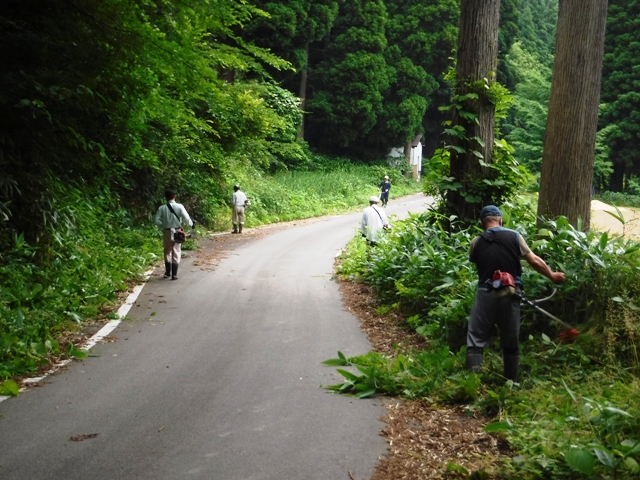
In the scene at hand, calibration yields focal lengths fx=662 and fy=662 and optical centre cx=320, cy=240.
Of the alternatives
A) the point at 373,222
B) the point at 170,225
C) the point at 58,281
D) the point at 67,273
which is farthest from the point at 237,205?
the point at 58,281

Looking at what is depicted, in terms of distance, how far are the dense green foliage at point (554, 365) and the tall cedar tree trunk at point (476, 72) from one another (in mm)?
1986

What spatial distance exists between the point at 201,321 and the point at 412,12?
39702mm

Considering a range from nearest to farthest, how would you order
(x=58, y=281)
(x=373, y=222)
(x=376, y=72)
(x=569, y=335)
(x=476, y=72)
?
(x=569, y=335)
(x=58, y=281)
(x=476, y=72)
(x=373, y=222)
(x=376, y=72)

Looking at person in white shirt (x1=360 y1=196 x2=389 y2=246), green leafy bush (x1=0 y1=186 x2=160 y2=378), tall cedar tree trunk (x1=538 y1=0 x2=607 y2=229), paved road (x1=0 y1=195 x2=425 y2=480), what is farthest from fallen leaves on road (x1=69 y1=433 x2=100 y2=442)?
person in white shirt (x1=360 y1=196 x2=389 y2=246)

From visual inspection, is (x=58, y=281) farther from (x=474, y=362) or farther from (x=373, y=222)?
(x=373, y=222)

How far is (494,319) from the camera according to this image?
22.9ft

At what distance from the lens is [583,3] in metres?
9.46

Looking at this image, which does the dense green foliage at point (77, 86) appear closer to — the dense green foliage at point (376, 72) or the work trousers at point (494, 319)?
the work trousers at point (494, 319)

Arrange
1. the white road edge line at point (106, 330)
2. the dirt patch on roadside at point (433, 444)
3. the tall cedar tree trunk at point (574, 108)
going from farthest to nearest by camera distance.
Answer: the tall cedar tree trunk at point (574, 108)
the white road edge line at point (106, 330)
the dirt patch on roadside at point (433, 444)

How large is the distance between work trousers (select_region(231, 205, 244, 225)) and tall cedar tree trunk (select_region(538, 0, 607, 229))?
14534mm

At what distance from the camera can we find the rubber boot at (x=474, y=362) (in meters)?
7.01

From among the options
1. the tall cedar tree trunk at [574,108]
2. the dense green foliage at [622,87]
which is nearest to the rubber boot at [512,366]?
the tall cedar tree trunk at [574,108]

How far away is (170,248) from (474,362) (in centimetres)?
878

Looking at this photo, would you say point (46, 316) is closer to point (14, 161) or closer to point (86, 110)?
point (14, 161)
